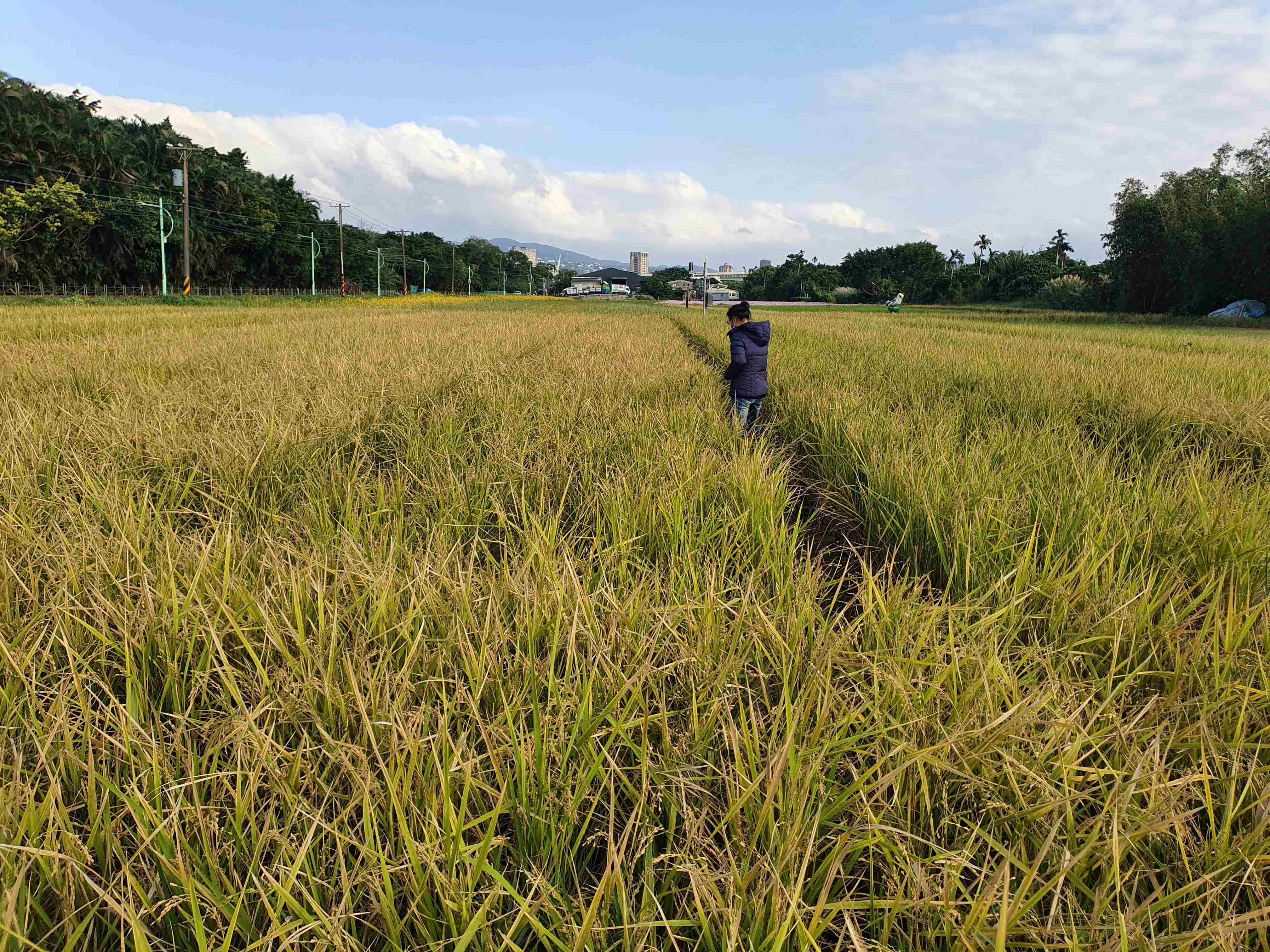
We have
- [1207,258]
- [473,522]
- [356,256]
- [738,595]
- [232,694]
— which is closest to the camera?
[232,694]

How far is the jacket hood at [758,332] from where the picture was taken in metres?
4.84

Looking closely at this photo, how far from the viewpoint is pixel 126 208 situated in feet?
122

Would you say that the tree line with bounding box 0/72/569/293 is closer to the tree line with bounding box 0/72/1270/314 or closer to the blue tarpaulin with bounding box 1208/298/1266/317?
the tree line with bounding box 0/72/1270/314

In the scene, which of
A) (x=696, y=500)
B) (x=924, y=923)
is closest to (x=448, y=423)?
(x=696, y=500)

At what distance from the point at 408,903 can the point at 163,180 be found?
5694cm

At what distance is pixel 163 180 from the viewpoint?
139 feet

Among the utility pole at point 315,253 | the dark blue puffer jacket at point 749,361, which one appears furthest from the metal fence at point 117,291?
the dark blue puffer jacket at point 749,361

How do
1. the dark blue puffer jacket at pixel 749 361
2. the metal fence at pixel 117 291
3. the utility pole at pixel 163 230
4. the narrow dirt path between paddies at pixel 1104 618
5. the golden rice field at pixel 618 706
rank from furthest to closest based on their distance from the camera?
the utility pole at pixel 163 230, the metal fence at pixel 117 291, the dark blue puffer jacket at pixel 749 361, the narrow dirt path between paddies at pixel 1104 618, the golden rice field at pixel 618 706

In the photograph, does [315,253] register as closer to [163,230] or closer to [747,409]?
[163,230]

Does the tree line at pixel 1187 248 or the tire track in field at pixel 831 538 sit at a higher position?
the tree line at pixel 1187 248

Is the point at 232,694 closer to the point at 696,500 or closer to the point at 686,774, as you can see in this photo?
the point at 686,774

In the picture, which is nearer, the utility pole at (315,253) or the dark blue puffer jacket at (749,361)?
the dark blue puffer jacket at (749,361)

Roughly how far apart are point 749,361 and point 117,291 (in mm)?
49869

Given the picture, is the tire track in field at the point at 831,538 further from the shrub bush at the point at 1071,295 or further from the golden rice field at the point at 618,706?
the shrub bush at the point at 1071,295
